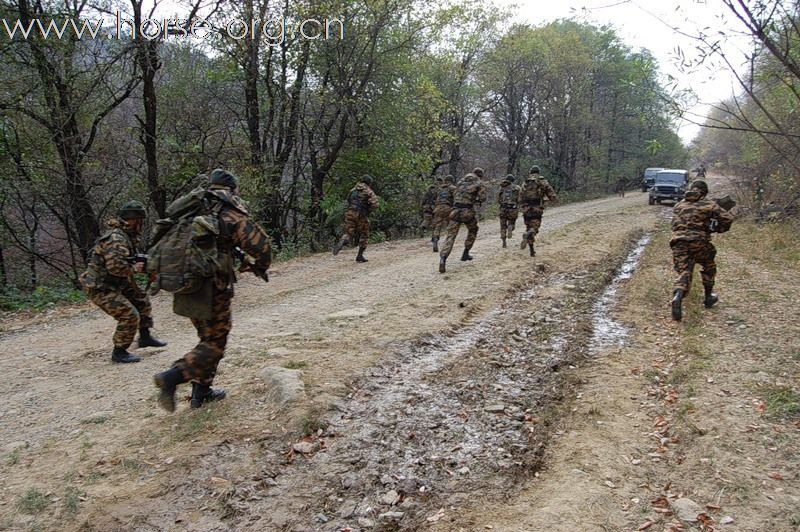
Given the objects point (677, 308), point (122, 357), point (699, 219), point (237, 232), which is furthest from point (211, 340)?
point (699, 219)

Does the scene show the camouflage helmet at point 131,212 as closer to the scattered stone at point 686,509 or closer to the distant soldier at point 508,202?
the scattered stone at point 686,509

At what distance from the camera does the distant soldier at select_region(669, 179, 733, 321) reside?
23.5ft

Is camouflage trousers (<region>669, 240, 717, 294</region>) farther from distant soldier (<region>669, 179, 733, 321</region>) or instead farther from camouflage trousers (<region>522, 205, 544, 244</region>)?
camouflage trousers (<region>522, 205, 544, 244</region>)

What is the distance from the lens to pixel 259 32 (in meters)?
14.8

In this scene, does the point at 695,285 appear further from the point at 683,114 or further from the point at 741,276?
the point at 683,114

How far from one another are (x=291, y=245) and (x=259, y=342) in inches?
382

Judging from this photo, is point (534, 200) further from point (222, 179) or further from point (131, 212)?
point (222, 179)

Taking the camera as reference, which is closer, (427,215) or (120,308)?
(120,308)

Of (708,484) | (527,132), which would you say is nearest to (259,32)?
(708,484)

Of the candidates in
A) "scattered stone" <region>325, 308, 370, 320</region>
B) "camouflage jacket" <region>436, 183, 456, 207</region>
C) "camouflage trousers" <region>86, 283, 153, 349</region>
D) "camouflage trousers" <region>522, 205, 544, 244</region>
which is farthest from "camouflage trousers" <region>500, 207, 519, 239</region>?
"camouflage trousers" <region>86, 283, 153, 349</region>

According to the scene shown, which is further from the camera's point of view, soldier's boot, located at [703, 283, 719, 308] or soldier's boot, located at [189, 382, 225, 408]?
soldier's boot, located at [703, 283, 719, 308]

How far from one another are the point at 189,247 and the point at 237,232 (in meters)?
0.38

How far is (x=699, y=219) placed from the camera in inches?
285

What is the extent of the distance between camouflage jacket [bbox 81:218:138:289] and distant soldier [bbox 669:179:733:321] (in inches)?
267
